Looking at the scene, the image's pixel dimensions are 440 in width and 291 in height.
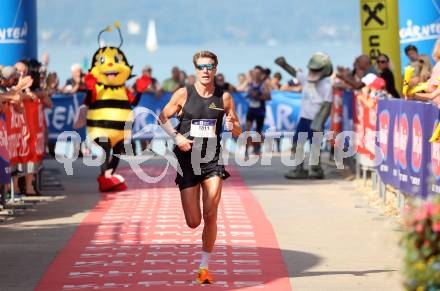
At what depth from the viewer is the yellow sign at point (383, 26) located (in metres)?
22.6

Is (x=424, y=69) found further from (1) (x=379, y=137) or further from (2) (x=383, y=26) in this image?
(2) (x=383, y=26)

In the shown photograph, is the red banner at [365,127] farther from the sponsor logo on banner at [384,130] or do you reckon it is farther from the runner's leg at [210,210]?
the runner's leg at [210,210]

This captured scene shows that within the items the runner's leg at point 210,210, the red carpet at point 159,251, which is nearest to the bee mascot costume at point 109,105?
the red carpet at point 159,251

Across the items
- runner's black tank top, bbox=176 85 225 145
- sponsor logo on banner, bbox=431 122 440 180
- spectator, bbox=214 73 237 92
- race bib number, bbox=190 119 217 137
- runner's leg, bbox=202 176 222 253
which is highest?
spectator, bbox=214 73 237 92

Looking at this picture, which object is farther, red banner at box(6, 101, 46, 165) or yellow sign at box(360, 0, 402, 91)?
yellow sign at box(360, 0, 402, 91)

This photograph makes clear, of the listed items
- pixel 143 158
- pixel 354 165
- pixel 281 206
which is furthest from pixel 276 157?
pixel 281 206

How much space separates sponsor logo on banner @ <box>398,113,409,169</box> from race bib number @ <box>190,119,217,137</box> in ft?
14.8

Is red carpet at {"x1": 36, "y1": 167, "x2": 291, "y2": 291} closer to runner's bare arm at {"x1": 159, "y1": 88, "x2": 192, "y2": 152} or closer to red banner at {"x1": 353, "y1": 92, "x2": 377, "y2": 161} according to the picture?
runner's bare arm at {"x1": 159, "y1": 88, "x2": 192, "y2": 152}

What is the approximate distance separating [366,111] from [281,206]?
260 cm

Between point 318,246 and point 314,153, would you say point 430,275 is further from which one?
point 314,153

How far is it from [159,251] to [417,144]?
3.20 metres

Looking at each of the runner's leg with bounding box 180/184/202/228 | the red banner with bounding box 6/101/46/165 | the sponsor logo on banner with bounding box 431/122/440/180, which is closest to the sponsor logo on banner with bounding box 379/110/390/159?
the sponsor logo on banner with bounding box 431/122/440/180

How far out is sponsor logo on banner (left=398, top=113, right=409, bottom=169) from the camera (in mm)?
16550

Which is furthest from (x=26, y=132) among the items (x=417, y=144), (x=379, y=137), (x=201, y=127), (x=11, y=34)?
(x=201, y=127)
